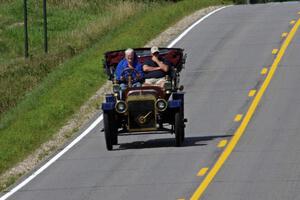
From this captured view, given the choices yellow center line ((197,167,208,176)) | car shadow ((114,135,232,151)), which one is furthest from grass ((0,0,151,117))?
yellow center line ((197,167,208,176))

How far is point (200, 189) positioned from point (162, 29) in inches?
914

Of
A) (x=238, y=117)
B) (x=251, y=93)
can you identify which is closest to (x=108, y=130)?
(x=238, y=117)

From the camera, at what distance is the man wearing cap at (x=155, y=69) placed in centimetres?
2217

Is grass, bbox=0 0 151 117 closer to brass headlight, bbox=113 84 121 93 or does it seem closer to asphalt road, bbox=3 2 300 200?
asphalt road, bbox=3 2 300 200

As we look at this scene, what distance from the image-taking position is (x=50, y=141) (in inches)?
970

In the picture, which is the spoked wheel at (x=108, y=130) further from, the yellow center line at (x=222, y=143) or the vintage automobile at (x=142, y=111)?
the yellow center line at (x=222, y=143)

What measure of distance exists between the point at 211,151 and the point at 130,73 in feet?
7.85

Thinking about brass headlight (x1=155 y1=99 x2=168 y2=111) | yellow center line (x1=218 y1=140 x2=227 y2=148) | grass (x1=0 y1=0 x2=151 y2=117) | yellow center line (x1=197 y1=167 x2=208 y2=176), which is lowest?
grass (x1=0 y1=0 x2=151 y2=117)

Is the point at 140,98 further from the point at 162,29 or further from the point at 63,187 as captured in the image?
the point at 162,29

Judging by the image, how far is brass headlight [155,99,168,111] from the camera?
69.9ft

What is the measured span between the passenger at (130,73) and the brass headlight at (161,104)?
0.73m

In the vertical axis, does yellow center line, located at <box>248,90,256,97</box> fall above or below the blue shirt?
below

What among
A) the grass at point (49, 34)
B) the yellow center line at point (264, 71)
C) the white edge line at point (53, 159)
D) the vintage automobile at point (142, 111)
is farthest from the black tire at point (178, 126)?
the grass at point (49, 34)

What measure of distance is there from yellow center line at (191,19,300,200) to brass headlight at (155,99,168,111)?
143 cm
